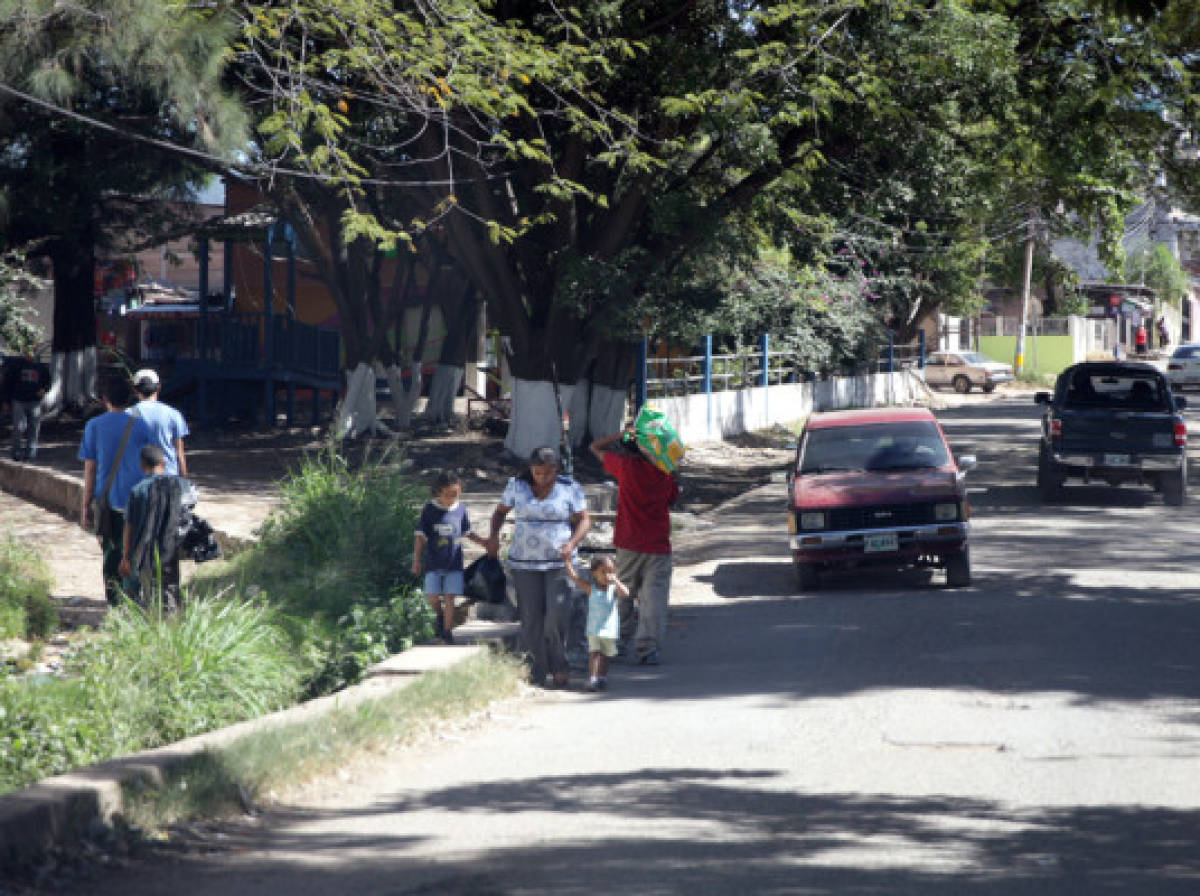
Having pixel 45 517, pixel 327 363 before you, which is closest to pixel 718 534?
pixel 45 517

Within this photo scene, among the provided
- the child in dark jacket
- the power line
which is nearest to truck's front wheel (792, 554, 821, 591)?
the power line

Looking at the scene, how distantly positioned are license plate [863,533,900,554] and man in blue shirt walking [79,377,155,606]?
6.25 metres

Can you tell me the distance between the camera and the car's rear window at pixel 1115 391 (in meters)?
21.2

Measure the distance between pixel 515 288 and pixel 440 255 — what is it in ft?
28.7

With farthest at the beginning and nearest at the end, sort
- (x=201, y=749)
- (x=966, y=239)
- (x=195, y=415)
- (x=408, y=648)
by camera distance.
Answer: (x=966, y=239), (x=195, y=415), (x=408, y=648), (x=201, y=749)

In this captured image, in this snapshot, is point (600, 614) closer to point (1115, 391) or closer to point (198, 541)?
point (198, 541)

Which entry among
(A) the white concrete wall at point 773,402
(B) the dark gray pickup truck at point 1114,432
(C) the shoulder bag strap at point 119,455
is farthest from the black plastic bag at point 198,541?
(A) the white concrete wall at point 773,402

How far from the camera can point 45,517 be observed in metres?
18.8

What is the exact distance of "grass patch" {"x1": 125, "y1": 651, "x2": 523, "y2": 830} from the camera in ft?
21.6

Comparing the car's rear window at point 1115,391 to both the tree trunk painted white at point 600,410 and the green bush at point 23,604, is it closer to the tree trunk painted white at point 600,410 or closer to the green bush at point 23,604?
the tree trunk painted white at point 600,410

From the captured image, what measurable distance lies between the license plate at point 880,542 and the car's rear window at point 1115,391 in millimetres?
8644

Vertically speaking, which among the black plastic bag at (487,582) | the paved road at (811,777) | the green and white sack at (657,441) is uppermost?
the green and white sack at (657,441)

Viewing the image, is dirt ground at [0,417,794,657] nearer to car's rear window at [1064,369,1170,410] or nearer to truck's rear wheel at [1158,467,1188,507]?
car's rear window at [1064,369,1170,410]

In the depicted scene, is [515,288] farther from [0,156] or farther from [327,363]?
[0,156]
